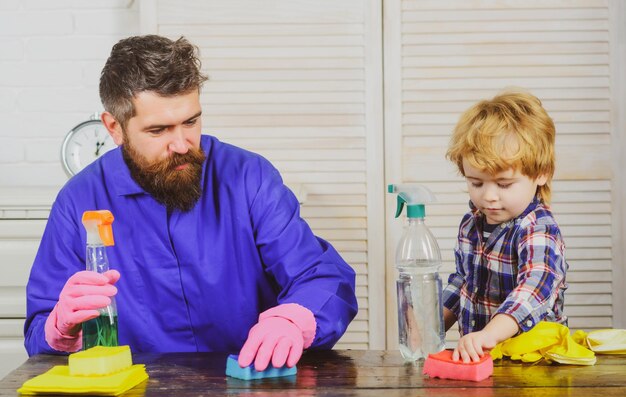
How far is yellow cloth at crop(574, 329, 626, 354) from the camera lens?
144 cm

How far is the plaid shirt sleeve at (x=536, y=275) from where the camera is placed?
149cm

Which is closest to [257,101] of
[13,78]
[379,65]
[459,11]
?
[379,65]

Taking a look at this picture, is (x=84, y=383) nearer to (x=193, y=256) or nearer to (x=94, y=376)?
(x=94, y=376)

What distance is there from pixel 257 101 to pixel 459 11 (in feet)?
2.29

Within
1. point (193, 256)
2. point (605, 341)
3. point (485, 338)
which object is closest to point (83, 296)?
point (193, 256)

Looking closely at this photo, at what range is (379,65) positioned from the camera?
2.80m

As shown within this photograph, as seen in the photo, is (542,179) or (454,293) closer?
(542,179)

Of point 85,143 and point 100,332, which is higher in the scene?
point 85,143

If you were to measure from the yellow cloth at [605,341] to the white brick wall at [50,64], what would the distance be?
2125mm

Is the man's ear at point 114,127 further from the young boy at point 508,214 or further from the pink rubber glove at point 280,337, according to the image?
the young boy at point 508,214

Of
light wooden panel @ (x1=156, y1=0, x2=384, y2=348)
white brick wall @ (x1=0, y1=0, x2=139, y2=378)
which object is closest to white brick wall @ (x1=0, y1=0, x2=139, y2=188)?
white brick wall @ (x1=0, y1=0, x2=139, y2=378)

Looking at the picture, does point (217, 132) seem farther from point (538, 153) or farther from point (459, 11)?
point (538, 153)

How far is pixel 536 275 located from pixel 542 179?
0.76 ft

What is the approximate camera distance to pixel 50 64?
3117 millimetres
